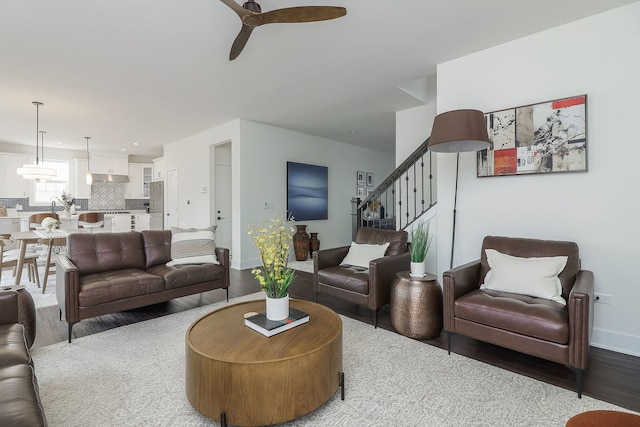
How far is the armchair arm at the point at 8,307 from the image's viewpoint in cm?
193

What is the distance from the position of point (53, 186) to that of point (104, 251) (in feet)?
21.9

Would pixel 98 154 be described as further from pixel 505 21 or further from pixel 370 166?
pixel 505 21

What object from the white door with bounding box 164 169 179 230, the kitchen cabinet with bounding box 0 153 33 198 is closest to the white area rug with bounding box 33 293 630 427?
the white door with bounding box 164 169 179 230

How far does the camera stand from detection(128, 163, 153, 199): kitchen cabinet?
9.21m

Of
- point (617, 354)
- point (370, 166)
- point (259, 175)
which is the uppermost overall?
point (370, 166)

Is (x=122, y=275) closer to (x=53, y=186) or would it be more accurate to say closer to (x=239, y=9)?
(x=239, y=9)

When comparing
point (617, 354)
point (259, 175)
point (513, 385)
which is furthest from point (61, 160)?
point (617, 354)

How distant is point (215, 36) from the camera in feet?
9.11

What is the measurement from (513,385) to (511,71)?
2742 mm

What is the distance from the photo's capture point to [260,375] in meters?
1.48

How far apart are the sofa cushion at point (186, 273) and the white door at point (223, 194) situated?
9.30 ft

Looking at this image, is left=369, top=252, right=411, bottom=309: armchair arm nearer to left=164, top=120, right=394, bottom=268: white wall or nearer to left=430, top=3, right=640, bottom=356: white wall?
left=430, top=3, right=640, bottom=356: white wall

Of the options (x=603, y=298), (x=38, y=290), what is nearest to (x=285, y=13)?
(x=603, y=298)

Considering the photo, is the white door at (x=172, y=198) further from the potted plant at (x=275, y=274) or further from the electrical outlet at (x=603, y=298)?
the electrical outlet at (x=603, y=298)
